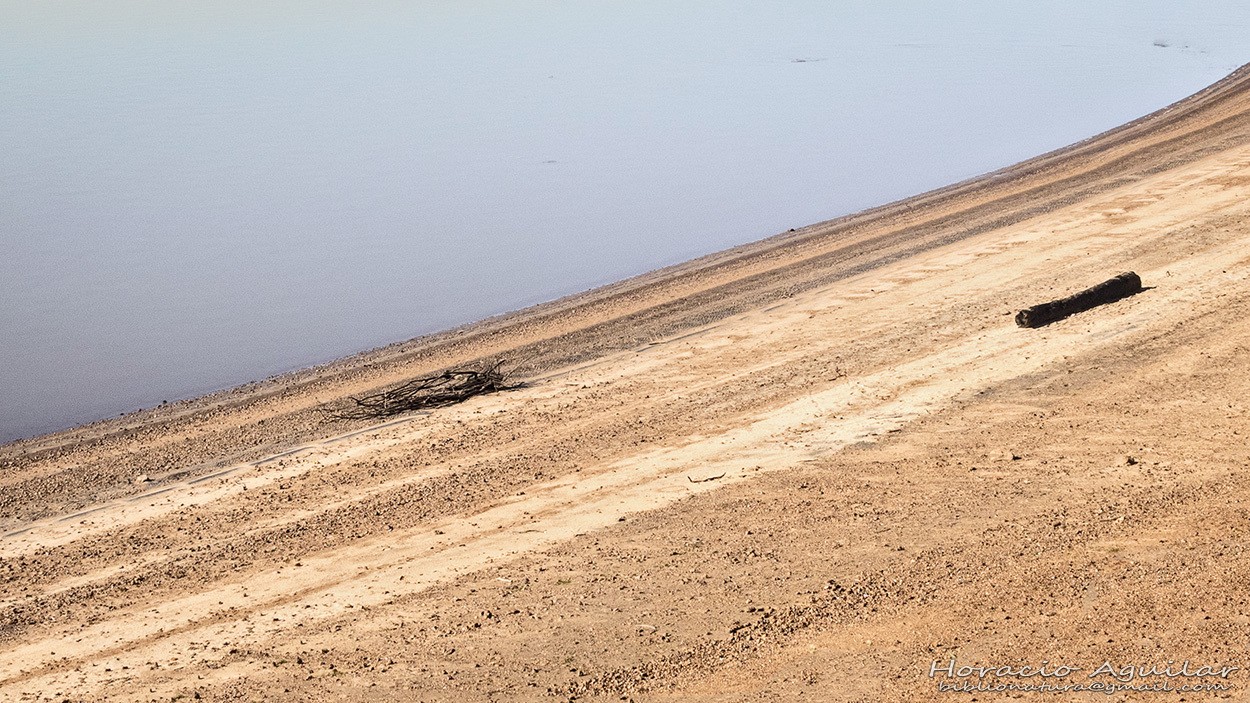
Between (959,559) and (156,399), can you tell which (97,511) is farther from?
(959,559)

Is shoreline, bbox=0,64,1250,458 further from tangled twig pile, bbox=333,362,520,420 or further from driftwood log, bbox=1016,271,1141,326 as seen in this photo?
driftwood log, bbox=1016,271,1141,326

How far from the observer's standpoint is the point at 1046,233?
17125 millimetres

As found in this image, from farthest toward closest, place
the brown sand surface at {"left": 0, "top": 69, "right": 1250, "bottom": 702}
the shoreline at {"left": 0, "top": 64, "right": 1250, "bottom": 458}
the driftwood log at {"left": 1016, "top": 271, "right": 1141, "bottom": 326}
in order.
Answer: the shoreline at {"left": 0, "top": 64, "right": 1250, "bottom": 458}
the driftwood log at {"left": 1016, "top": 271, "right": 1141, "bottom": 326}
the brown sand surface at {"left": 0, "top": 69, "right": 1250, "bottom": 702}

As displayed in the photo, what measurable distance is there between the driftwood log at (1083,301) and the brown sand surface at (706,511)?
0.20m

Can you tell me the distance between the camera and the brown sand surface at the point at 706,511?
759 centimetres

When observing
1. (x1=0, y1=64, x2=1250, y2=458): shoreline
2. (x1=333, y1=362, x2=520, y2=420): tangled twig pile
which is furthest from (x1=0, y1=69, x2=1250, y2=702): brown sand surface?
(x1=333, y1=362, x2=520, y2=420): tangled twig pile

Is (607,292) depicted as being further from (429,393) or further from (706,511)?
(706,511)

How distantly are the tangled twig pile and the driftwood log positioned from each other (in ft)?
16.1

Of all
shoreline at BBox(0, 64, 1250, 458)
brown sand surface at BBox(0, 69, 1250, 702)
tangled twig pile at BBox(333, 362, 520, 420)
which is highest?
shoreline at BBox(0, 64, 1250, 458)

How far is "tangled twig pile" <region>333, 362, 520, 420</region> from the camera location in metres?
13.1

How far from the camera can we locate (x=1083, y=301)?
44.0ft

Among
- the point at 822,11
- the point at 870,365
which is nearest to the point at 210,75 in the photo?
the point at 822,11

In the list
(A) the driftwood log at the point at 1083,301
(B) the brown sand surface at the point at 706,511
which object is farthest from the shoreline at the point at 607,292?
(A) the driftwood log at the point at 1083,301

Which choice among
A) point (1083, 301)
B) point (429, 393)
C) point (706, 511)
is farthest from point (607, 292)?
point (706, 511)
